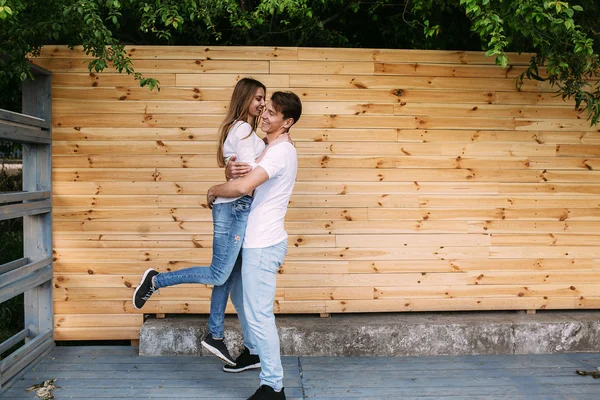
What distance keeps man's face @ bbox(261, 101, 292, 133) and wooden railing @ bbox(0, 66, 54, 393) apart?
1.73 metres

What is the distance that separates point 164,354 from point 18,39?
2375 mm

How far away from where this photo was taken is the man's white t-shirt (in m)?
3.44

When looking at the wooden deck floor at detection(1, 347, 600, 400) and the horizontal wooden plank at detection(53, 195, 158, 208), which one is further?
the horizontal wooden plank at detection(53, 195, 158, 208)

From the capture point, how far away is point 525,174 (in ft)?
15.6

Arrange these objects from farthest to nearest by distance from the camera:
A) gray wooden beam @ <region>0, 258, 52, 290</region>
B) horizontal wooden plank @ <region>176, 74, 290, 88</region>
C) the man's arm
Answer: horizontal wooden plank @ <region>176, 74, 290, 88</region> < gray wooden beam @ <region>0, 258, 52, 290</region> < the man's arm

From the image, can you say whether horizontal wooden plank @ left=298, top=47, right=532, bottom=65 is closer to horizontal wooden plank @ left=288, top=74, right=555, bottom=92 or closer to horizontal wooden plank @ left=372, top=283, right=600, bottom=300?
horizontal wooden plank @ left=288, top=74, right=555, bottom=92

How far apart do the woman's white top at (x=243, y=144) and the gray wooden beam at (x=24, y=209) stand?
1.39 meters

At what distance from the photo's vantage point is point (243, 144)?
11.9 ft

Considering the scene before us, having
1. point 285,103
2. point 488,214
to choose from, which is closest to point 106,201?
point 285,103

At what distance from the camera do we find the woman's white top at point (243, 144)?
362 cm

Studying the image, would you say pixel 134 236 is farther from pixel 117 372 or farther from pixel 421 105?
pixel 421 105

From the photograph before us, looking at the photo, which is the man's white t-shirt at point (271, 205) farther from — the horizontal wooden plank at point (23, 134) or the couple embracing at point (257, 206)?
the horizontal wooden plank at point (23, 134)

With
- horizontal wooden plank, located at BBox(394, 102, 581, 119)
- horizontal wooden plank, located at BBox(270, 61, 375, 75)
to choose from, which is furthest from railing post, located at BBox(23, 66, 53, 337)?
horizontal wooden plank, located at BBox(394, 102, 581, 119)

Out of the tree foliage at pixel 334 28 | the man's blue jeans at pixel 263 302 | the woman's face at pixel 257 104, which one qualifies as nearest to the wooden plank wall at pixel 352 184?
the tree foliage at pixel 334 28
